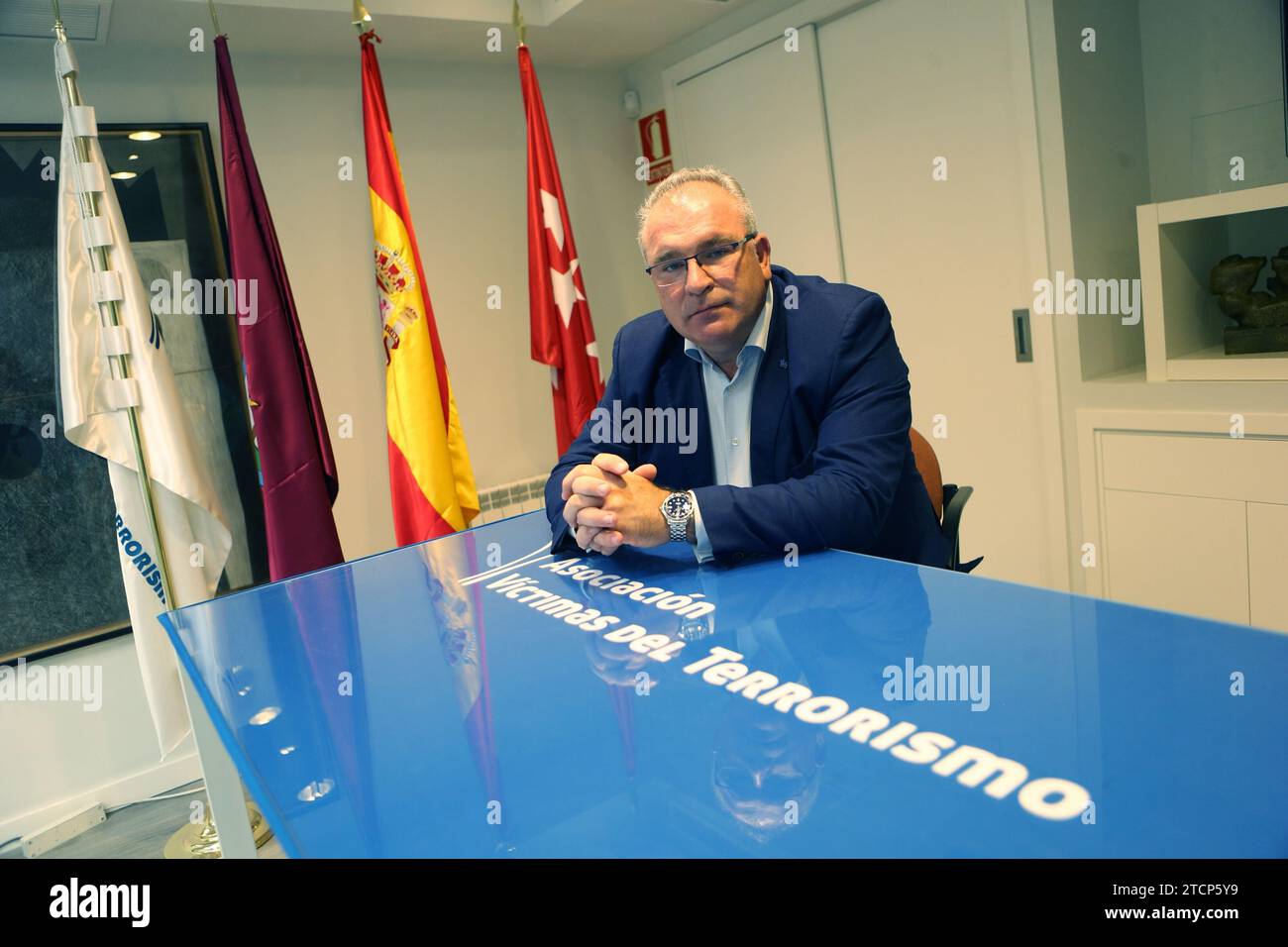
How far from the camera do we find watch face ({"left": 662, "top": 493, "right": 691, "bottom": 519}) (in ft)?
4.73

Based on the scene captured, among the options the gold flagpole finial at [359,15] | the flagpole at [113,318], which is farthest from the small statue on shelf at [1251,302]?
the flagpole at [113,318]

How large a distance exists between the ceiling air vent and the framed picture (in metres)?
0.28

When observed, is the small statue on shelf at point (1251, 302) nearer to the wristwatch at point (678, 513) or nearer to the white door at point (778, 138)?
the white door at point (778, 138)

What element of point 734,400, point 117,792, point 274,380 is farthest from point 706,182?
point 117,792

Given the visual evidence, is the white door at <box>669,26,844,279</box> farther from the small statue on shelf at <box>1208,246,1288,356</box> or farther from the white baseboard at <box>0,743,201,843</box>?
the white baseboard at <box>0,743,201,843</box>

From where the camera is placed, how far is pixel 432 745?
3.05ft

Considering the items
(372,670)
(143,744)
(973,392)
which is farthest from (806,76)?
(143,744)

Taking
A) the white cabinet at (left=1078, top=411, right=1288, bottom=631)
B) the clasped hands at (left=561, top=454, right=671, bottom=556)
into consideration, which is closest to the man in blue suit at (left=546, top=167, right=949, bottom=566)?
the clasped hands at (left=561, top=454, right=671, bottom=556)

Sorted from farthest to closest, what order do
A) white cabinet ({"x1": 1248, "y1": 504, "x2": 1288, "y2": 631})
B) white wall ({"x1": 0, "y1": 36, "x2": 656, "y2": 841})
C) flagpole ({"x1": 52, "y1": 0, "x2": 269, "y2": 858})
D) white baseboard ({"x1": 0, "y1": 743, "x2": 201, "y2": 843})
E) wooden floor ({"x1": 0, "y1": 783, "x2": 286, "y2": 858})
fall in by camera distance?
white wall ({"x1": 0, "y1": 36, "x2": 656, "y2": 841})
white baseboard ({"x1": 0, "y1": 743, "x2": 201, "y2": 843})
wooden floor ({"x1": 0, "y1": 783, "x2": 286, "y2": 858})
flagpole ({"x1": 52, "y1": 0, "x2": 269, "y2": 858})
white cabinet ({"x1": 1248, "y1": 504, "x2": 1288, "y2": 631})

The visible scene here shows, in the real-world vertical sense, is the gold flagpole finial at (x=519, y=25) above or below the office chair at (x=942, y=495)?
above

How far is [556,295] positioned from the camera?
A: 3650 millimetres

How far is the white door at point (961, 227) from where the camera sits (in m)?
2.90

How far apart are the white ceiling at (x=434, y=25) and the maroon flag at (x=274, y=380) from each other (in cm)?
19

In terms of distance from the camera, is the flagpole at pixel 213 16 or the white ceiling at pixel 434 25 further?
the white ceiling at pixel 434 25
